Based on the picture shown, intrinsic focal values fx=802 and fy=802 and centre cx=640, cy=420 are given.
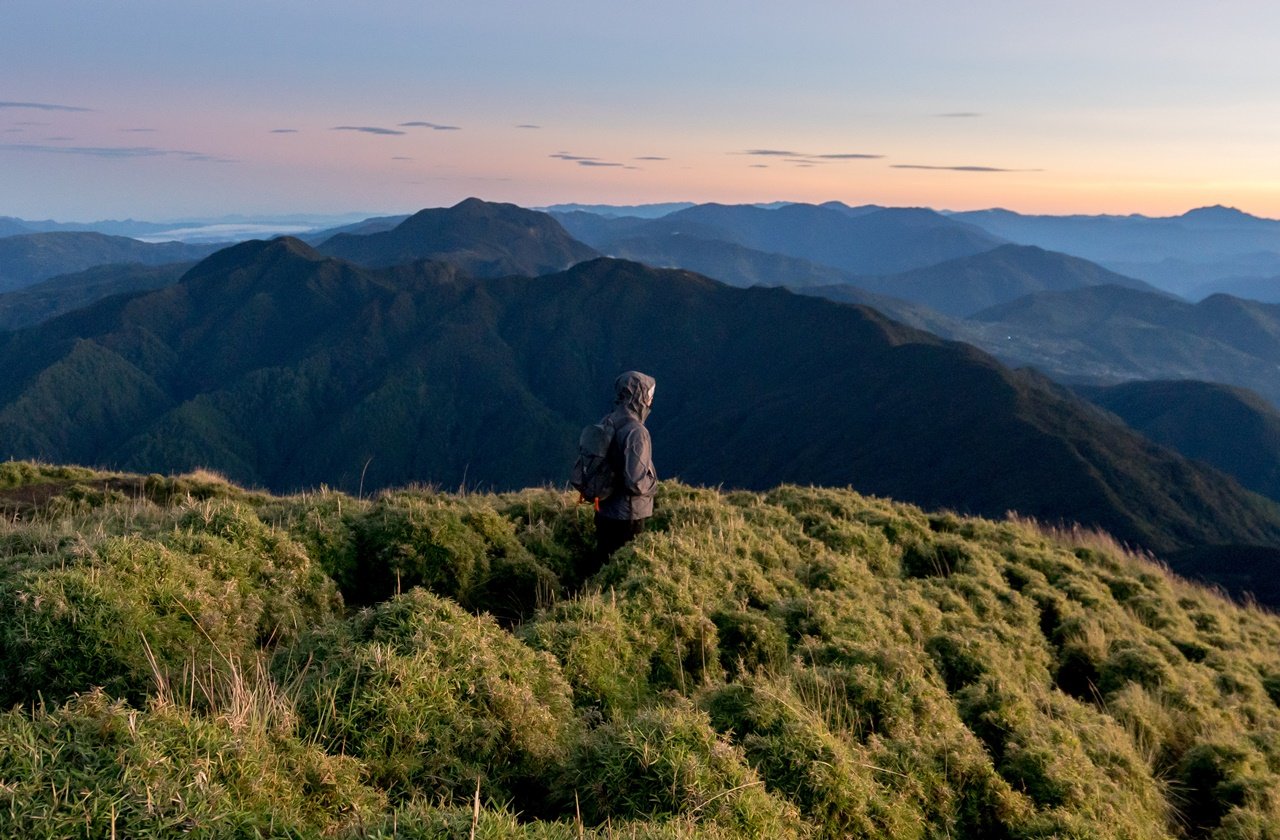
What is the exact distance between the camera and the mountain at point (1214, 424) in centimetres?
14462

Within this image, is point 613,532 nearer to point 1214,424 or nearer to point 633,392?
point 633,392

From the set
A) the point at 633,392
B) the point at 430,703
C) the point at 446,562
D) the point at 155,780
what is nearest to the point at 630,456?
the point at 633,392

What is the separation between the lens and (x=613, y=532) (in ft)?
33.0

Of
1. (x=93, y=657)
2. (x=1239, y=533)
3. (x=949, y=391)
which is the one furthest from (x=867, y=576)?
(x=949, y=391)

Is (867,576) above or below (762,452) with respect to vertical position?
above

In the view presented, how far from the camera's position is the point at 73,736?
345 centimetres

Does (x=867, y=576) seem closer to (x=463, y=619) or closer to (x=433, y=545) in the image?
(x=433, y=545)

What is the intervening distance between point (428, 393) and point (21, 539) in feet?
600

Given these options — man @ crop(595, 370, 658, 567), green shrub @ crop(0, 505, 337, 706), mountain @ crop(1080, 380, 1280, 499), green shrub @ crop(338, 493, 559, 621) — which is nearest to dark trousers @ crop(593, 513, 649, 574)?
man @ crop(595, 370, 658, 567)

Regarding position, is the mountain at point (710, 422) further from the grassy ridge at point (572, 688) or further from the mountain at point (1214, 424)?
the grassy ridge at point (572, 688)

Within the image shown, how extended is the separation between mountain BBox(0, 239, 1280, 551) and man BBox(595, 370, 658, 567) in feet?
275

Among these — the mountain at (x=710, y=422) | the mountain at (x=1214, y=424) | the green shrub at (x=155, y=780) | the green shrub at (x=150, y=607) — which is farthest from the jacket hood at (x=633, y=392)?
the mountain at (x=1214, y=424)

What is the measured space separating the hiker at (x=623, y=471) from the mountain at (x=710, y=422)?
83.9 m

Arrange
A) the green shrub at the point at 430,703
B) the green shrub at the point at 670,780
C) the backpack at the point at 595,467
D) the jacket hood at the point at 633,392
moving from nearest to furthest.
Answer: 1. the green shrub at the point at 670,780
2. the green shrub at the point at 430,703
3. the backpack at the point at 595,467
4. the jacket hood at the point at 633,392
